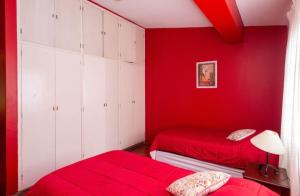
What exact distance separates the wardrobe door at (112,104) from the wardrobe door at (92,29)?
355 mm

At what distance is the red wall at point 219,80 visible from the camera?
3900mm

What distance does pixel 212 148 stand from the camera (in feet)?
10.2

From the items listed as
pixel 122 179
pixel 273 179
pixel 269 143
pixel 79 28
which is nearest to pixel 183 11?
pixel 79 28

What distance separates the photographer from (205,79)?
4359 mm

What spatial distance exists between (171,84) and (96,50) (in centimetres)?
182

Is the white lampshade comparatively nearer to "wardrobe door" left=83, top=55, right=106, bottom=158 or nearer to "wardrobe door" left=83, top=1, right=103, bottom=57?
"wardrobe door" left=83, top=55, right=106, bottom=158

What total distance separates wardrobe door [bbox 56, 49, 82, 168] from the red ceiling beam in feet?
6.26

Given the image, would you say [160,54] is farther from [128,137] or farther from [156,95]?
[128,137]

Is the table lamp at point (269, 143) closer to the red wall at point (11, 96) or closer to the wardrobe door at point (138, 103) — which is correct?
the red wall at point (11, 96)

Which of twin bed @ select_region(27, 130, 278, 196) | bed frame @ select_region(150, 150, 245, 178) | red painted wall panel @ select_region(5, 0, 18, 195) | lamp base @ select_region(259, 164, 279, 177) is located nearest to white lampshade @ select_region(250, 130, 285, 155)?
lamp base @ select_region(259, 164, 279, 177)

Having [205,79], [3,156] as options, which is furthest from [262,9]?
[3,156]

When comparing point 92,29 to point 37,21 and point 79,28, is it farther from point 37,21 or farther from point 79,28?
point 37,21

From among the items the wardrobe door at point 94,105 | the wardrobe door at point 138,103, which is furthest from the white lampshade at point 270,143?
the wardrobe door at point 138,103

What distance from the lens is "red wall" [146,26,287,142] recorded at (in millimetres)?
3900
